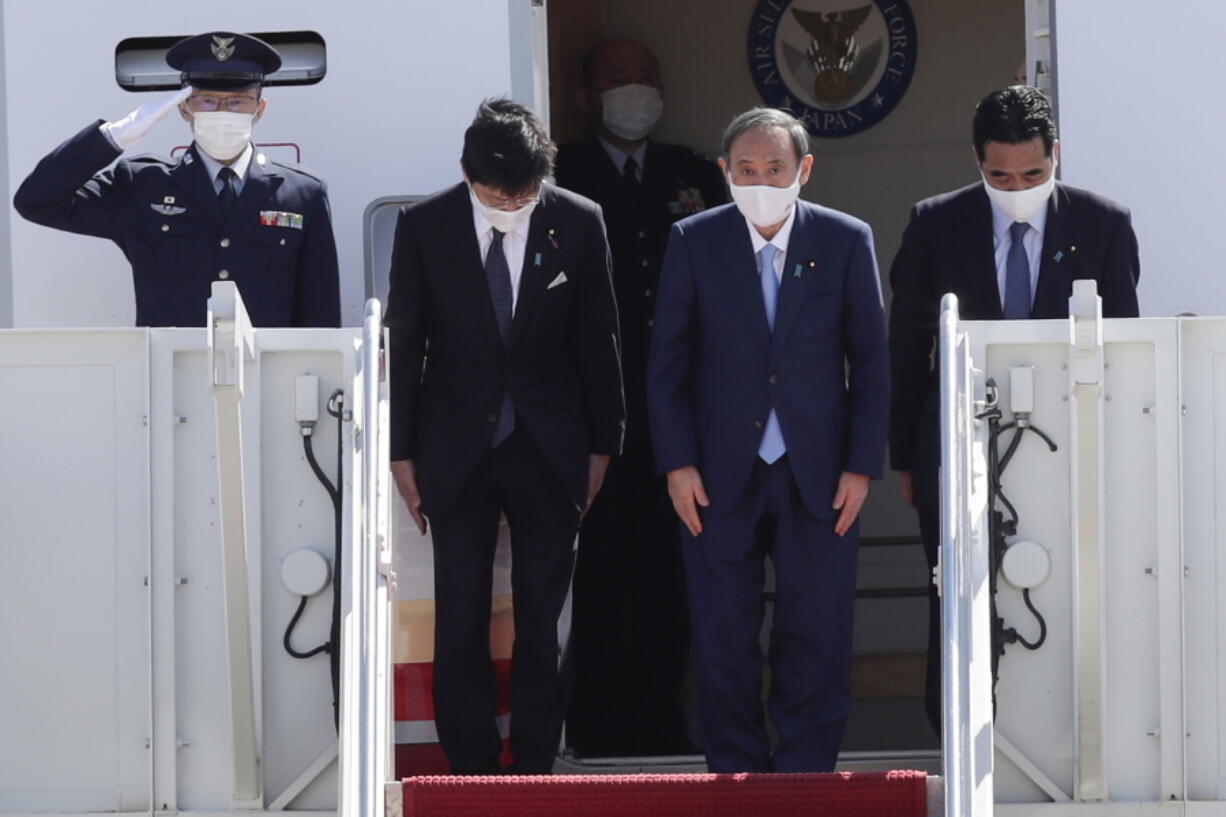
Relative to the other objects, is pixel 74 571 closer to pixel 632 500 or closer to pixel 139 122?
pixel 139 122

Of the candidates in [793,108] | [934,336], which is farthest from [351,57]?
[793,108]

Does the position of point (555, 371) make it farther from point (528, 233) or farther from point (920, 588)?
point (920, 588)

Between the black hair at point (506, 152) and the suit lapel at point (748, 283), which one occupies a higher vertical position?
the black hair at point (506, 152)

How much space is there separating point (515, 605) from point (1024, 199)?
155 centimetres

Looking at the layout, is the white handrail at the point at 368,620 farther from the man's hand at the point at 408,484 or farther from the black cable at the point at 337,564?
the man's hand at the point at 408,484

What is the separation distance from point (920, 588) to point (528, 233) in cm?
318

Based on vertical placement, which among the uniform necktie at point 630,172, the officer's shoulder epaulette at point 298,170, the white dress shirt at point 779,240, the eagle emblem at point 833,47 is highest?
the eagle emblem at point 833,47

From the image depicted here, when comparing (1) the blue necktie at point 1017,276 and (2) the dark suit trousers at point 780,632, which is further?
(1) the blue necktie at point 1017,276

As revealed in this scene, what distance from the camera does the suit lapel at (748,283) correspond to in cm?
445

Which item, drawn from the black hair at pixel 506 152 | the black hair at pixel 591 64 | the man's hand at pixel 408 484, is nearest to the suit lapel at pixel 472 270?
the black hair at pixel 506 152

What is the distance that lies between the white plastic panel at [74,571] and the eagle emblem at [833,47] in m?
3.88

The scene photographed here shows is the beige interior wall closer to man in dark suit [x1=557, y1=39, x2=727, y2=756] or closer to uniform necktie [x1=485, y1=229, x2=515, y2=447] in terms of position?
man in dark suit [x1=557, y1=39, x2=727, y2=756]

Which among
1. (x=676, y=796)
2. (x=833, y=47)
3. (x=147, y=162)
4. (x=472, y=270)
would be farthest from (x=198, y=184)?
(x=833, y=47)

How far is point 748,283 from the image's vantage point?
176 inches
